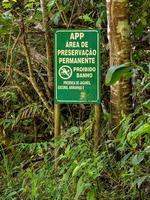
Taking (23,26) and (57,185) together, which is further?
(23,26)

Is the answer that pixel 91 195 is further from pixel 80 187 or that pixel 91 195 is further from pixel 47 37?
pixel 47 37

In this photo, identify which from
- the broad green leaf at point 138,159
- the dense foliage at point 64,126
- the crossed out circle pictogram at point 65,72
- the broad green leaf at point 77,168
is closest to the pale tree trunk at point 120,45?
the dense foliage at point 64,126

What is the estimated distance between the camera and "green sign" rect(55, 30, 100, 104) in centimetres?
352

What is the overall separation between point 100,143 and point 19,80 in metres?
1.44

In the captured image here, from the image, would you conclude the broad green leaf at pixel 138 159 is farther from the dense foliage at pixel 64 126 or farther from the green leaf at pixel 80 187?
the green leaf at pixel 80 187

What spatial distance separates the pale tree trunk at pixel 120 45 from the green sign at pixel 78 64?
0.41 ft

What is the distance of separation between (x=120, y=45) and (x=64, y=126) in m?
1.13

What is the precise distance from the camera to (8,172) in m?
4.07

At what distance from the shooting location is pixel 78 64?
354 cm

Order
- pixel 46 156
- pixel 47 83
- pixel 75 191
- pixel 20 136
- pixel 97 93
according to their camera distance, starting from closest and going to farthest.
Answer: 1. pixel 75 191
2. pixel 97 93
3. pixel 46 156
4. pixel 47 83
5. pixel 20 136

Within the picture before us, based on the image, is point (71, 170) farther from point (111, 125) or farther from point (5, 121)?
point (5, 121)

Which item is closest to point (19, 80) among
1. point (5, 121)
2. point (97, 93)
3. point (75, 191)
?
point (5, 121)

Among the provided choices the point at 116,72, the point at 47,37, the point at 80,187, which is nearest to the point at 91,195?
the point at 80,187

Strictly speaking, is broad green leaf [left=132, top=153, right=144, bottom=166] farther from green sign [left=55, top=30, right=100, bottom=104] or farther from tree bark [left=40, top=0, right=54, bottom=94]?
tree bark [left=40, top=0, right=54, bottom=94]
